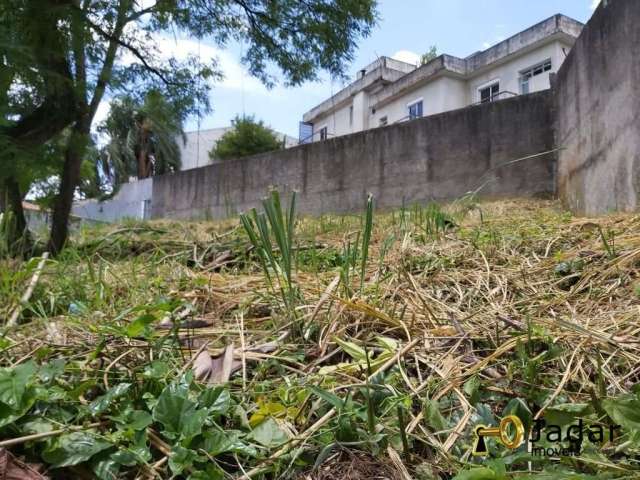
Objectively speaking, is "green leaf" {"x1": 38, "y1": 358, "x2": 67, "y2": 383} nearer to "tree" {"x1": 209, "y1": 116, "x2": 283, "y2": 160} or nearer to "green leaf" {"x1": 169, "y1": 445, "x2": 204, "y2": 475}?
"green leaf" {"x1": 169, "y1": 445, "x2": 204, "y2": 475}

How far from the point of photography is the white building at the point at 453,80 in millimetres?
10906

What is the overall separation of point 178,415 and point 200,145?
2018 cm

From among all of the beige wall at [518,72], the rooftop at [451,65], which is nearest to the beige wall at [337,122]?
the rooftop at [451,65]

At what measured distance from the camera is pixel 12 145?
3.24 m

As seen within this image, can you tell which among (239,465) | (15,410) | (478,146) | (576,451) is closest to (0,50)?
(15,410)

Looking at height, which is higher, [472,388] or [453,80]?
[453,80]

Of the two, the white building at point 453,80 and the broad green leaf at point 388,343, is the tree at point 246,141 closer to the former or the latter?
the white building at point 453,80

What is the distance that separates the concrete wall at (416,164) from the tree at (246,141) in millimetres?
8062

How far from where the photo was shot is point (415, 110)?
540 inches

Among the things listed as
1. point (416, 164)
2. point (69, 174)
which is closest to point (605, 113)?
point (416, 164)

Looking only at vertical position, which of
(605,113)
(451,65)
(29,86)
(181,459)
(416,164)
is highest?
(451,65)

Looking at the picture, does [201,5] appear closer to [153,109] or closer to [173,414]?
[153,109]

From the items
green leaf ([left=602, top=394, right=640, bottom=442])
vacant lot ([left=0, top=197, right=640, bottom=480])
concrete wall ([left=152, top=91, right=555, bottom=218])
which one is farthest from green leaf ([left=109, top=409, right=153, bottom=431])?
concrete wall ([left=152, top=91, right=555, bottom=218])

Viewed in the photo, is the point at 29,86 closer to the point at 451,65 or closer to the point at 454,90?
the point at 451,65
